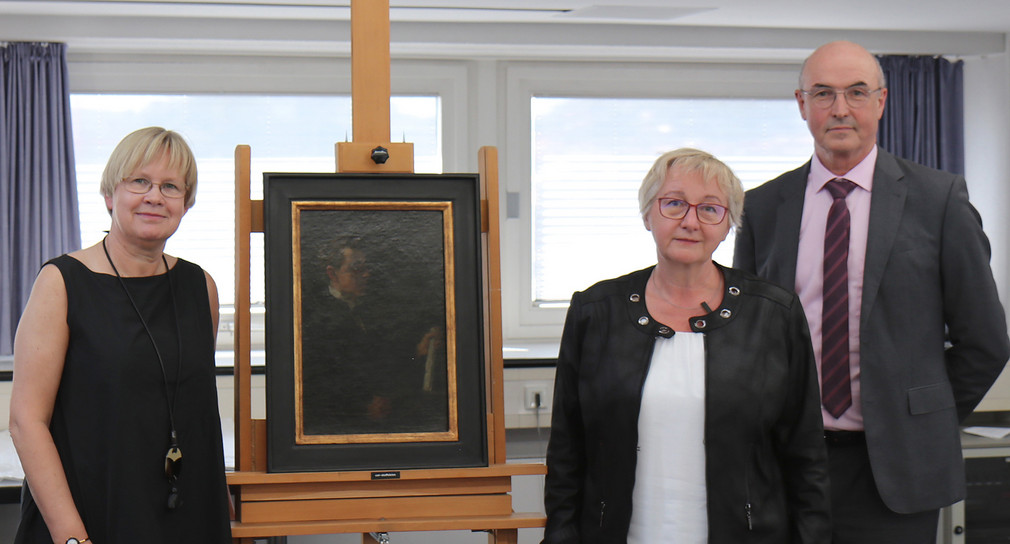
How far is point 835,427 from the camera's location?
6.13ft

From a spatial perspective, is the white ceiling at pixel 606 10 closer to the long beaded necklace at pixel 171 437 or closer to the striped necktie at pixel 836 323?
the striped necktie at pixel 836 323

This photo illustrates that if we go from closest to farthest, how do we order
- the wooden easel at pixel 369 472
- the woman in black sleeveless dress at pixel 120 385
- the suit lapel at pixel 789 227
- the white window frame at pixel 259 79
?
the woman in black sleeveless dress at pixel 120 385 → the wooden easel at pixel 369 472 → the suit lapel at pixel 789 227 → the white window frame at pixel 259 79

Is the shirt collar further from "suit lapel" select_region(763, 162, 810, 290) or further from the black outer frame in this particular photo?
the black outer frame

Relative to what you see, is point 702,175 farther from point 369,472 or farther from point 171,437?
point 171,437

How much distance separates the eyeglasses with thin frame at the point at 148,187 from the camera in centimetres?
160

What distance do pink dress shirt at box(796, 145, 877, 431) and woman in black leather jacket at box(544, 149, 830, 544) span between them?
0.28 metres

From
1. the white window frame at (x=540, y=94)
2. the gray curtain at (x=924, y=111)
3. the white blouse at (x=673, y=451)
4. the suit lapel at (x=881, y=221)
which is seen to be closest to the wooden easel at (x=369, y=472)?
the white blouse at (x=673, y=451)

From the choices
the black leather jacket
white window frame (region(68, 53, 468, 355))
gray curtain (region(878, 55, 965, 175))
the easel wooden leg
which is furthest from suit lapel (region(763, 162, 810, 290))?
gray curtain (region(878, 55, 965, 175))

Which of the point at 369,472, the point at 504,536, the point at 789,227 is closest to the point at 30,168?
the point at 369,472

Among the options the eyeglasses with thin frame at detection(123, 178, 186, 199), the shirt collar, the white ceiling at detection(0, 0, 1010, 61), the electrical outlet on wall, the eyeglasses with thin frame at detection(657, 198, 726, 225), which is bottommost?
the electrical outlet on wall

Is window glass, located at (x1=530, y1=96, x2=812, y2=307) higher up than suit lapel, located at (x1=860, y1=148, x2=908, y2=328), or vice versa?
window glass, located at (x1=530, y1=96, x2=812, y2=307)

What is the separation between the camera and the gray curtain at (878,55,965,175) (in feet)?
13.1

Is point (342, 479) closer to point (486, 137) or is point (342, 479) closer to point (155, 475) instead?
point (155, 475)

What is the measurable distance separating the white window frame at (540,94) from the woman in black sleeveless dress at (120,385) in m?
2.34
